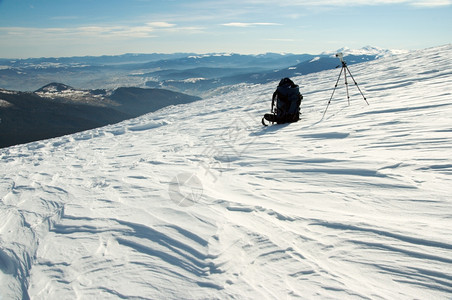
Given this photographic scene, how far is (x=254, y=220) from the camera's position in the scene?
333 cm

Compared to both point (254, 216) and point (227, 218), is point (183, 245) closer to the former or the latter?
point (227, 218)

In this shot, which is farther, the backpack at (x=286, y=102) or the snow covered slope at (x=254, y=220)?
the backpack at (x=286, y=102)

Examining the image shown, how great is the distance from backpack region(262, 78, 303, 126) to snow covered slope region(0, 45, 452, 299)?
176 cm

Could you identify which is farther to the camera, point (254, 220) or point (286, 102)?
point (286, 102)

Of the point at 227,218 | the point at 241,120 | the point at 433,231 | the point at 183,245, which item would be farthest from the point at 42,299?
the point at 241,120

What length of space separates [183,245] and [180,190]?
1.60m

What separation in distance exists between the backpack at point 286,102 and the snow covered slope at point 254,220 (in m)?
1.76

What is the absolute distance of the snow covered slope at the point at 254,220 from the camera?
240 centimetres

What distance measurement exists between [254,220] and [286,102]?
5.92 meters

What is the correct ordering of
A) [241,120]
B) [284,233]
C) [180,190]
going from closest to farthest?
[284,233] < [180,190] < [241,120]

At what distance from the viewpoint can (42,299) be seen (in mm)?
2596

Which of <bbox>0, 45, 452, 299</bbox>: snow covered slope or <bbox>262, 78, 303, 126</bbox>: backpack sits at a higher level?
<bbox>262, 78, 303, 126</bbox>: backpack

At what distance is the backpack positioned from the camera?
8.45m

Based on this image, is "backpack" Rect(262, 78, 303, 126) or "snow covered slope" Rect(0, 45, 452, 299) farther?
"backpack" Rect(262, 78, 303, 126)
